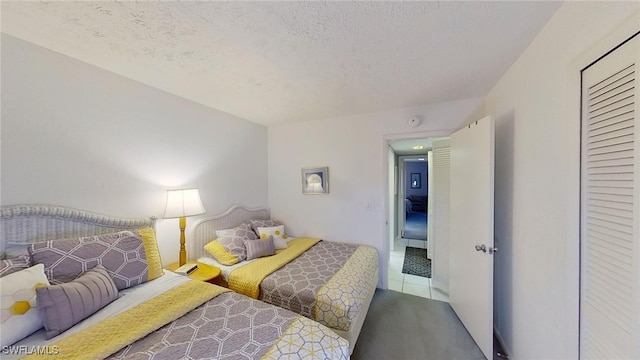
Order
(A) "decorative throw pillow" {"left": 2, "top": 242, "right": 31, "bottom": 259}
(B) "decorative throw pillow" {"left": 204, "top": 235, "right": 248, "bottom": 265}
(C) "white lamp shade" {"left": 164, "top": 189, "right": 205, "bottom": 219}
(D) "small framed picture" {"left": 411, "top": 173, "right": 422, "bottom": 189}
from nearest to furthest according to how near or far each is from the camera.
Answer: (A) "decorative throw pillow" {"left": 2, "top": 242, "right": 31, "bottom": 259}, (C) "white lamp shade" {"left": 164, "top": 189, "right": 205, "bottom": 219}, (B) "decorative throw pillow" {"left": 204, "top": 235, "right": 248, "bottom": 265}, (D) "small framed picture" {"left": 411, "top": 173, "right": 422, "bottom": 189}

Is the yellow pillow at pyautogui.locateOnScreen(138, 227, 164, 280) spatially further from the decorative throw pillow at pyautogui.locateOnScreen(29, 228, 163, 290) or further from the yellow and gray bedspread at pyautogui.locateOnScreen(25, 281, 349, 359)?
the yellow and gray bedspread at pyautogui.locateOnScreen(25, 281, 349, 359)

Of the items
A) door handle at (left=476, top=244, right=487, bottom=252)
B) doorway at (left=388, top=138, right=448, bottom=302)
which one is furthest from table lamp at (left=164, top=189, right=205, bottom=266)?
door handle at (left=476, top=244, right=487, bottom=252)

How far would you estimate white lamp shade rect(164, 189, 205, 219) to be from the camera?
1.98 m

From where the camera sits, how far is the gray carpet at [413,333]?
1.74 meters

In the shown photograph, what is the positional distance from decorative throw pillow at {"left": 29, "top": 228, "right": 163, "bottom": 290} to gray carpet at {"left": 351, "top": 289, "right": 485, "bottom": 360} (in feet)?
5.97

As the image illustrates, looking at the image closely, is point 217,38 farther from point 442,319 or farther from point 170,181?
point 442,319

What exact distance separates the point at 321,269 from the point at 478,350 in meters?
1.46

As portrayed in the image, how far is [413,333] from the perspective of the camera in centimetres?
196

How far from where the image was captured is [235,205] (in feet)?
9.39

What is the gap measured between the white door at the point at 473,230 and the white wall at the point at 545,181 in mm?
159

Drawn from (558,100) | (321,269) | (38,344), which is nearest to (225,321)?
(38,344)

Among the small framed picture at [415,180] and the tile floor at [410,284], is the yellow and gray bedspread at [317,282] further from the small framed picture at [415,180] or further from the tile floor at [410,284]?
the small framed picture at [415,180]

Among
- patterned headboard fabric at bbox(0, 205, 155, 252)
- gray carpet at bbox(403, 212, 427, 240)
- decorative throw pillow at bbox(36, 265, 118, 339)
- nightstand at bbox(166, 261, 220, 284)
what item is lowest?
gray carpet at bbox(403, 212, 427, 240)

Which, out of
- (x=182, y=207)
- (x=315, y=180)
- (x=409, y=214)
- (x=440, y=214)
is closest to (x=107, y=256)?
(x=182, y=207)
